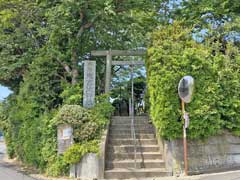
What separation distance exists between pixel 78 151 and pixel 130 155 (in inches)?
62.8

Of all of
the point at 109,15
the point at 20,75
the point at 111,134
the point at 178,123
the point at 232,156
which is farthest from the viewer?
the point at 20,75

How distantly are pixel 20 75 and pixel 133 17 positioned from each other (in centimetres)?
558

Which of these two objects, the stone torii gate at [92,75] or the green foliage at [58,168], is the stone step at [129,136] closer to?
the stone torii gate at [92,75]

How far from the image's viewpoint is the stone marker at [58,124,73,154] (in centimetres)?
1025

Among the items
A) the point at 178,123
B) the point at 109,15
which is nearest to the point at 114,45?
the point at 109,15

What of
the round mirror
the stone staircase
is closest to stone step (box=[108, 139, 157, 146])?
the stone staircase

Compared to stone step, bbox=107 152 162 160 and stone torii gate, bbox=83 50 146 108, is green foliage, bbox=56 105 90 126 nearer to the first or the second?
stone torii gate, bbox=83 50 146 108

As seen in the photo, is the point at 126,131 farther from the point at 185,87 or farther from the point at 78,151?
the point at 185,87

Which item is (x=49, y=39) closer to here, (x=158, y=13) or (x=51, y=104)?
(x=51, y=104)

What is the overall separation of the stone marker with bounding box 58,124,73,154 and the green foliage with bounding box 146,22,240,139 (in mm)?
2494

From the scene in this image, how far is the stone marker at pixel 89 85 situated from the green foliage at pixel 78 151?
2080 millimetres

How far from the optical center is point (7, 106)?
17.8 m

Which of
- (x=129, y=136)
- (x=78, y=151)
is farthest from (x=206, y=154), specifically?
(x=78, y=151)

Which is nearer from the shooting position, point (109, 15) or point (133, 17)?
point (109, 15)
